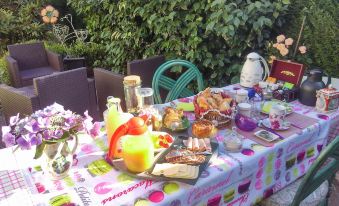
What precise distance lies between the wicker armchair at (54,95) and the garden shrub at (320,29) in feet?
6.14

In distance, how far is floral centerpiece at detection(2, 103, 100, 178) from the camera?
109 centimetres

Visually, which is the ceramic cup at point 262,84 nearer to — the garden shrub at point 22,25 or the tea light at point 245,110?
the tea light at point 245,110

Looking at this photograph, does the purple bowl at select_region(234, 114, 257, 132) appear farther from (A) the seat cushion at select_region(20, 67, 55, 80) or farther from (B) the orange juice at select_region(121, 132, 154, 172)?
(A) the seat cushion at select_region(20, 67, 55, 80)

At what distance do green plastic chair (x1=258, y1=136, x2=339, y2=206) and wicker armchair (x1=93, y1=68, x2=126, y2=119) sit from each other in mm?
1551

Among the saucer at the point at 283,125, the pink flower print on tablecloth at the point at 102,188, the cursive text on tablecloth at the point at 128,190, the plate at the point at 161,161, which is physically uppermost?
the saucer at the point at 283,125

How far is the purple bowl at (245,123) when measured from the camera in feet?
5.03

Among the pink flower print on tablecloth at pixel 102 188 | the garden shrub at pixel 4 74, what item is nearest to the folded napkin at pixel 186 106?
the pink flower print on tablecloth at pixel 102 188

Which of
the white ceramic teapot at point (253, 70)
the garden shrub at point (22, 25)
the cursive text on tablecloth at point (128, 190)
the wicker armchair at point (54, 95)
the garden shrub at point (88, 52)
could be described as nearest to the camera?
the cursive text on tablecloth at point (128, 190)

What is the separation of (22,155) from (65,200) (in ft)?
1.38

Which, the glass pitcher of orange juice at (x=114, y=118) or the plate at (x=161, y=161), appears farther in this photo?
the glass pitcher of orange juice at (x=114, y=118)

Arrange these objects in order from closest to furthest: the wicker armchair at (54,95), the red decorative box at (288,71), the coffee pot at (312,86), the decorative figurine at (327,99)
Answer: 1. the decorative figurine at (327,99)
2. the coffee pot at (312,86)
3. the red decorative box at (288,71)
4. the wicker armchair at (54,95)

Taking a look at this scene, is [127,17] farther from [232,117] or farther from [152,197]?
[152,197]

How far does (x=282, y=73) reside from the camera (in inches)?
81.6

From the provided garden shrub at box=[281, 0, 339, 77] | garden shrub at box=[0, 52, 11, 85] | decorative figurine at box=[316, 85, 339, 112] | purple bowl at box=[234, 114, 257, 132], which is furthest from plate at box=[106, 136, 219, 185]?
garden shrub at box=[0, 52, 11, 85]
